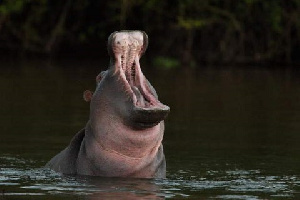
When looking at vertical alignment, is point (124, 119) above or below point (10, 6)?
below

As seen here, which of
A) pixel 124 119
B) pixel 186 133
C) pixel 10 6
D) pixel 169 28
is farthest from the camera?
pixel 169 28

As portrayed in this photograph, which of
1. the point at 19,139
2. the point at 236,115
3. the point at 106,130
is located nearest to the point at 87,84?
the point at 236,115

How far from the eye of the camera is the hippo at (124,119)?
839 centimetres

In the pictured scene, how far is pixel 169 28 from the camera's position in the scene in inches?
1060

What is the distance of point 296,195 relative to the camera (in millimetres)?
8430

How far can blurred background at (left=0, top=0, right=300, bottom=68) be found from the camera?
84.3 ft

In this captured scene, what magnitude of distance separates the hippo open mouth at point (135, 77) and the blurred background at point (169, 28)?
16.2m

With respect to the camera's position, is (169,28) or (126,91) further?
(169,28)

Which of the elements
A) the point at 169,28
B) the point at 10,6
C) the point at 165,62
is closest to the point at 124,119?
the point at 165,62

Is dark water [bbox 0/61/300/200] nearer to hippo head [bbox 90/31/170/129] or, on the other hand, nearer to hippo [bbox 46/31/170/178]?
hippo [bbox 46/31/170/178]

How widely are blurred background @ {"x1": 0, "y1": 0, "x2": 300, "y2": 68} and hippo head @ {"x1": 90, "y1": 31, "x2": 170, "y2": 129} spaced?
16168 mm

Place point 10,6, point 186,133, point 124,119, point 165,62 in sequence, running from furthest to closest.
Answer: point 10,6
point 165,62
point 186,133
point 124,119

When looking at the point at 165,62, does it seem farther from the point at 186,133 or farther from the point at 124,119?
the point at 124,119

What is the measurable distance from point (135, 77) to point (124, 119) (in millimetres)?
309
